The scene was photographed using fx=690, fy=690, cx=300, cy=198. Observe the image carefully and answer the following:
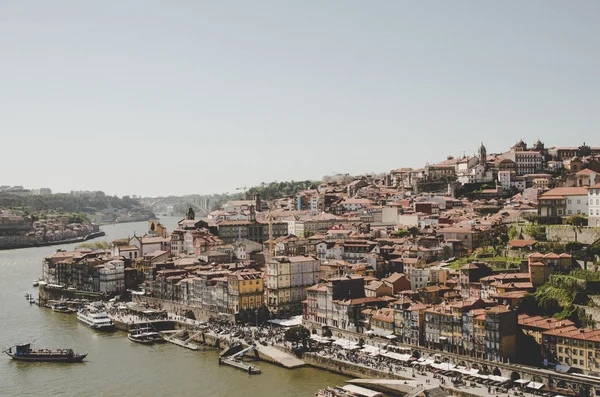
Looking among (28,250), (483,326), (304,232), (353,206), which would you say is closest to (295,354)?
(483,326)

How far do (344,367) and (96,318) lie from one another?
19.7 metres

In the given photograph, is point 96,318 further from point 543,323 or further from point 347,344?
point 543,323

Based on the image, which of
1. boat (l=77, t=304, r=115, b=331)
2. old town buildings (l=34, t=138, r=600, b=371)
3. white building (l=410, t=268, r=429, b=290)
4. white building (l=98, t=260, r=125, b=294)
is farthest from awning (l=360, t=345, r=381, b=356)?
white building (l=98, t=260, r=125, b=294)

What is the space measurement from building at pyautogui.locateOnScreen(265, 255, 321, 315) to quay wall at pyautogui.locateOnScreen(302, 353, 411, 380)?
9.30 metres

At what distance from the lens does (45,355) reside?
35.3 metres

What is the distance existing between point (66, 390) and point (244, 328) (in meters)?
11.9

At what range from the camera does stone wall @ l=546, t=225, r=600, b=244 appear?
36.1 metres

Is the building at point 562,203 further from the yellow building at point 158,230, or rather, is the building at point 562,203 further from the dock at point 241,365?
the yellow building at point 158,230

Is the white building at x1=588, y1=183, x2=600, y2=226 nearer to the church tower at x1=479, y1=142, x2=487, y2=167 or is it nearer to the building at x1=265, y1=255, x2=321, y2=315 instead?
the building at x1=265, y1=255, x2=321, y2=315

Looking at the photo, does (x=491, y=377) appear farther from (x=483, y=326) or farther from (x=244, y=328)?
(x=244, y=328)

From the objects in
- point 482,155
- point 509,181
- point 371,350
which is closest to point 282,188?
point 482,155

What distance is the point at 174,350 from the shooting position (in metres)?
37.2

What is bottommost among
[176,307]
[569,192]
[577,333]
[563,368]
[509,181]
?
[176,307]

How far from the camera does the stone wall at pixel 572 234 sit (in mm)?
36094
